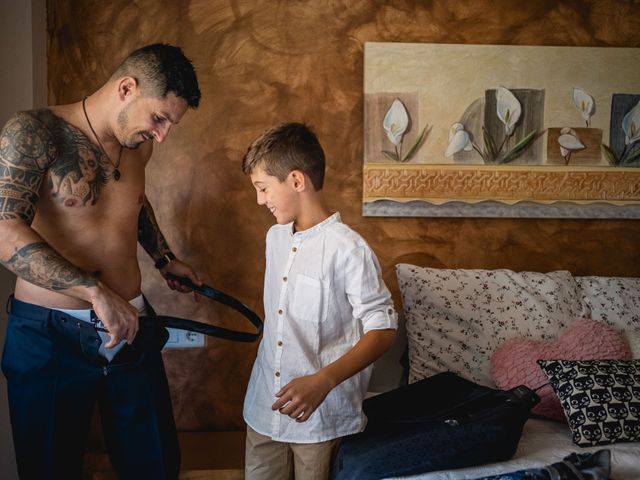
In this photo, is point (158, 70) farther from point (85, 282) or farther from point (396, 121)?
point (396, 121)

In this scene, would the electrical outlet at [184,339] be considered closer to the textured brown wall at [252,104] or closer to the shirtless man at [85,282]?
the textured brown wall at [252,104]

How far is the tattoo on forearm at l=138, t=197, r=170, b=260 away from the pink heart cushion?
1228 millimetres

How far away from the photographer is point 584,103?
2373mm

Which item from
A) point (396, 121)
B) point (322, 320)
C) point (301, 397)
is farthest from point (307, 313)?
point (396, 121)

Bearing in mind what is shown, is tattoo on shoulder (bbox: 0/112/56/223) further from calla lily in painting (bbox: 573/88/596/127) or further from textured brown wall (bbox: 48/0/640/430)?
calla lily in painting (bbox: 573/88/596/127)

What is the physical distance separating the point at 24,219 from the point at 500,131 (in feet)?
5.85

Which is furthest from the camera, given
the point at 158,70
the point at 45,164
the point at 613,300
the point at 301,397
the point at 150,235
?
the point at 613,300

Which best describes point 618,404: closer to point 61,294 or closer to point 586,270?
point 586,270

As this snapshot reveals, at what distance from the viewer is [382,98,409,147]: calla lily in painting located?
90.8 inches

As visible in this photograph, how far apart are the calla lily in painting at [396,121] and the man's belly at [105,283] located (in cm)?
113

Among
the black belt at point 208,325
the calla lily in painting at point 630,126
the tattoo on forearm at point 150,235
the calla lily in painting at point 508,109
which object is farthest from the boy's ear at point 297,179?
the calla lily in painting at point 630,126

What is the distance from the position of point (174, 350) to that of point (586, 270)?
5.81 feet

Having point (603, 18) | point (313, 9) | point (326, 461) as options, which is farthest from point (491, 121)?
point (326, 461)

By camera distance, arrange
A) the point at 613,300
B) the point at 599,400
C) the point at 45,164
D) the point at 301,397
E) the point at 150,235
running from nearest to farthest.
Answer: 1. the point at 301,397
2. the point at 45,164
3. the point at 599,400
4. the point at 150,235
5. the point at 613,300
